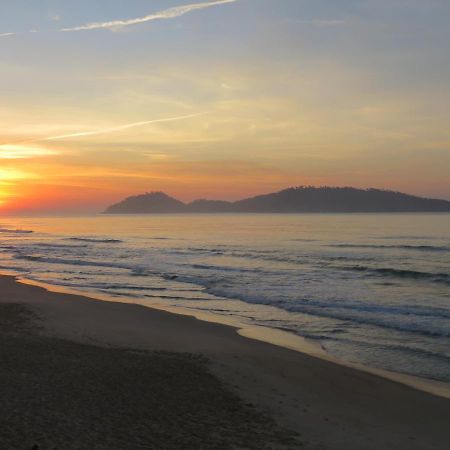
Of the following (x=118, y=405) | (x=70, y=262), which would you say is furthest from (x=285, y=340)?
(x=70, y=262)

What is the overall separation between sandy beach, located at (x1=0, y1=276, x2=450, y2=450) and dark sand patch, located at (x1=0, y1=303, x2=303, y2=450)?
0.05 feet

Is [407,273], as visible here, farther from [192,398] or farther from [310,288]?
[192,398]

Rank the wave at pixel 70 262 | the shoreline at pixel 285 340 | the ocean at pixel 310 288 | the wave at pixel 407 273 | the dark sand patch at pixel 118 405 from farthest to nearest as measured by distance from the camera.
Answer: the wave at pixel 70 262 → the wave at pixel 407 273 → the ocean at pixel 310 288 → the shoreline at pixel 285 340 → the dark sand patch at pixel 118 405

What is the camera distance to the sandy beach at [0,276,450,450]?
22.6 feet

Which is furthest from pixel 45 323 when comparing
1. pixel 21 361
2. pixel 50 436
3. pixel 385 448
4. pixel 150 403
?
pixel 385 448

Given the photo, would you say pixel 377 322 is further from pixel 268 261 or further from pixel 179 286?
pixel 268 261

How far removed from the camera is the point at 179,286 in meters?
25.6

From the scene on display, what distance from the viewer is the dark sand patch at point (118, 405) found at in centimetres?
663

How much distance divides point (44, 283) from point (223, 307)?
1098cm

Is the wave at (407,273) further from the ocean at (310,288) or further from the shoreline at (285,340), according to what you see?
the shoreline at (285,340)

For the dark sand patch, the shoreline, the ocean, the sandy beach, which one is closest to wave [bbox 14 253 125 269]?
the ocean

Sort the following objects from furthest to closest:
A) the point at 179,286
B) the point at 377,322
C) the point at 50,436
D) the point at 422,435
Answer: the point at 179,286
the point at 377,322
the point at 422,435
the point at 50,436

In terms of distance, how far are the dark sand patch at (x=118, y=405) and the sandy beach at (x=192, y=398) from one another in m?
0.02

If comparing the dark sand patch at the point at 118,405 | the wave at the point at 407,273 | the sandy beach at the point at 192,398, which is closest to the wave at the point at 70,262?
the wave at the point at 407,273
